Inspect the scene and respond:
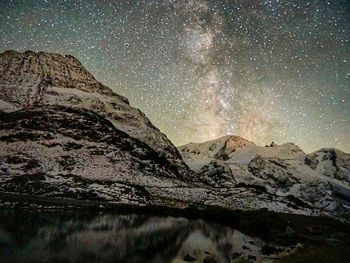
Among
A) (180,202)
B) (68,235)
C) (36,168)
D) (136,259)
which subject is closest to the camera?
(136,259)

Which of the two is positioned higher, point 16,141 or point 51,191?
point 16,141

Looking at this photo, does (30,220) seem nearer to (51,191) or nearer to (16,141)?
(51,191)

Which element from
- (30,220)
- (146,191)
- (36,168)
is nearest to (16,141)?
(36,168)

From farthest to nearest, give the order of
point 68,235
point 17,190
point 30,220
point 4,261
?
point 17,190 → point 30,220 → point 68,235 → point 4,261

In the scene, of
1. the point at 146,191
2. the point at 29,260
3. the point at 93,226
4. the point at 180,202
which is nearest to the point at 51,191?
the point at 146,191

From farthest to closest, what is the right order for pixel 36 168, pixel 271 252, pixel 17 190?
pixel 36 168, pixel 17 190, pixel 271 252

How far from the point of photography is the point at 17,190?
137625 mm

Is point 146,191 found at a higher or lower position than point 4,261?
higher

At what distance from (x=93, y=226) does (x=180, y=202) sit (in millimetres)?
115592

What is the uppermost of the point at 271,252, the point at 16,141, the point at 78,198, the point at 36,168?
the point at 16,141

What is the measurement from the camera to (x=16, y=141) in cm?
19588

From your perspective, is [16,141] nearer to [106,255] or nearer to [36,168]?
[36,168]

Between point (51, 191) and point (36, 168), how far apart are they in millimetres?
29837

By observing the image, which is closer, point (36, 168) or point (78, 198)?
point (78, 198)
